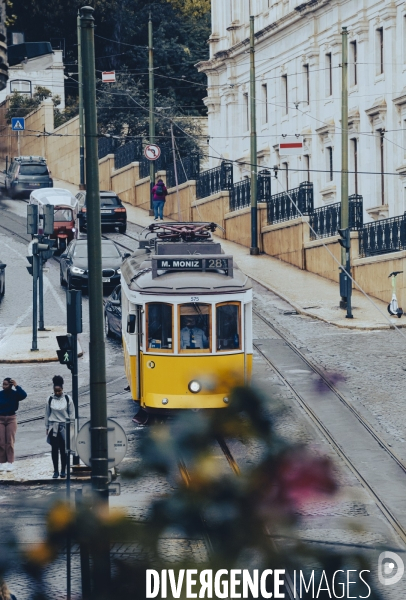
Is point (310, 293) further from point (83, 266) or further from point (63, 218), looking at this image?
point (63, 218)

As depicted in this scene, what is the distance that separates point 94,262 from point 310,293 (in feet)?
73.9

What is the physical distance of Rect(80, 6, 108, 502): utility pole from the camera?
38.2ft

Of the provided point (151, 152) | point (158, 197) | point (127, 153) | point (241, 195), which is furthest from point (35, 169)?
point (241, 195)

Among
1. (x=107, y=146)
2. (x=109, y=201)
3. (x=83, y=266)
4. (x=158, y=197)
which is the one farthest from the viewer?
(x=107, y=146)

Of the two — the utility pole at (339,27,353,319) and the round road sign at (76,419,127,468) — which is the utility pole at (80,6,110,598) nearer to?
the round road sign at (76,419,127,468)

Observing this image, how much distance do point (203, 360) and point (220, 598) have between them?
1325 cm

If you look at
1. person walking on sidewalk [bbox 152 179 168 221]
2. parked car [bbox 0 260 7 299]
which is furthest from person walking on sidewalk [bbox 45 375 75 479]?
person walking on sidewalk [bbox 152 179 168 221]

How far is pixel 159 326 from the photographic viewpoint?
62.5 feet

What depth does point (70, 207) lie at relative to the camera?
4116 centimetres

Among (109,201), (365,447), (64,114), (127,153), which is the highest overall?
(64,114)

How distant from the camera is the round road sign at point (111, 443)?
11.3 m

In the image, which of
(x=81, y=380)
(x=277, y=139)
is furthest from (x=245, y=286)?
(x=277, y=139)

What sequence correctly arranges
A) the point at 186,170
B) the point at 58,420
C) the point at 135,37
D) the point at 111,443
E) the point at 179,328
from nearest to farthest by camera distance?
the point at 111,443 → the point at 58,420 → the point at 179,328 → the point at 186,170 → the point at 135,37

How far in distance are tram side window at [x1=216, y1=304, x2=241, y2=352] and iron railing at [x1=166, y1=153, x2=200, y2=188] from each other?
29001 mm
